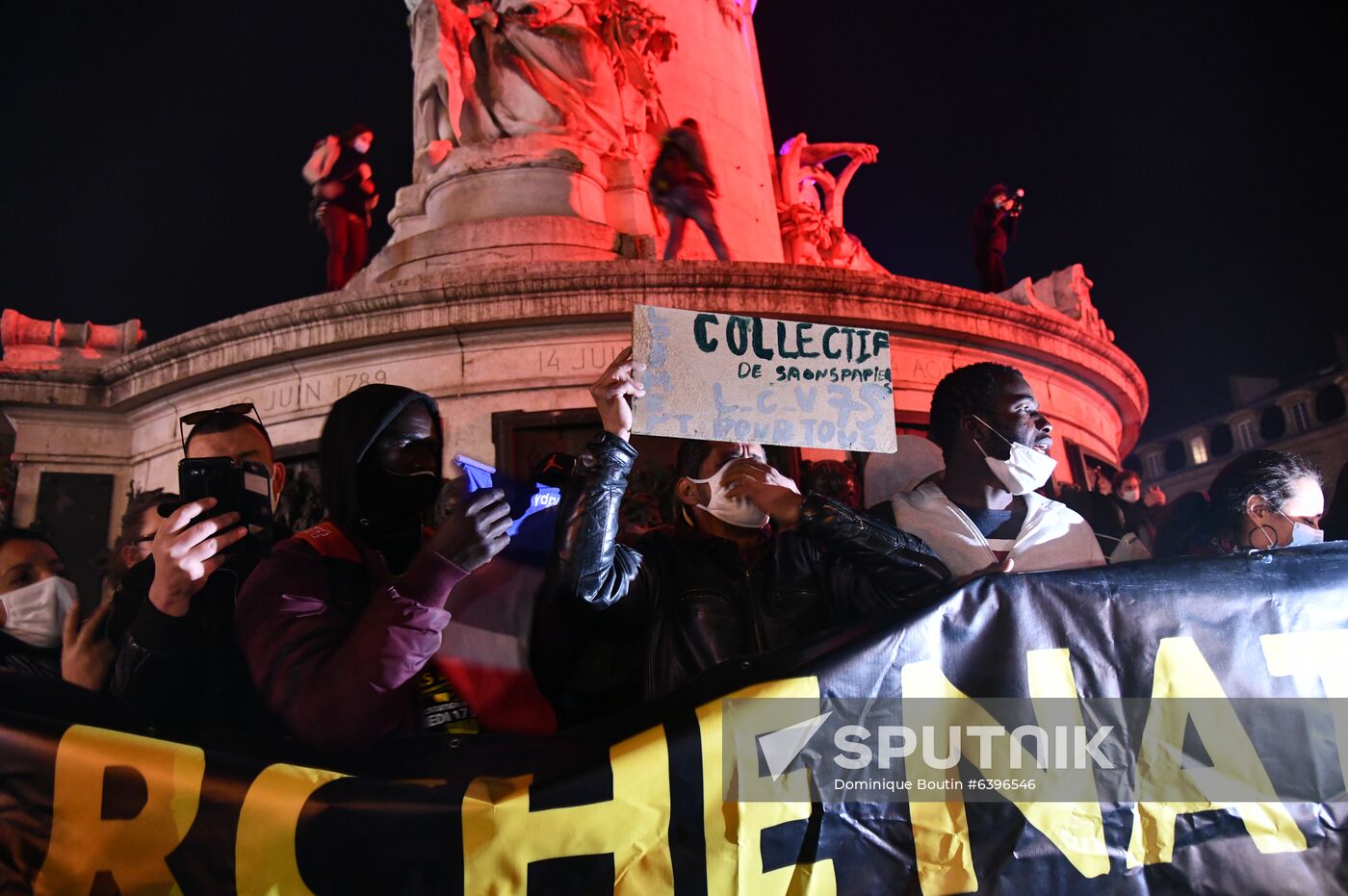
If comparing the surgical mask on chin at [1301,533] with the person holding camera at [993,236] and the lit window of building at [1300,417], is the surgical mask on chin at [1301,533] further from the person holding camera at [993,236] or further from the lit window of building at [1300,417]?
the lit window of building at [1300,417]

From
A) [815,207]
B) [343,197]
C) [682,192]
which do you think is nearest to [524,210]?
[682,192]

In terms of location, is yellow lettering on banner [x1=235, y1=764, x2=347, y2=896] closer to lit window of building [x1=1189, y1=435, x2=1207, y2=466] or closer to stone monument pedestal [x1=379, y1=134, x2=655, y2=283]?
stone monument pedestal [x1=379, y1=134, x2=655, y2=283]

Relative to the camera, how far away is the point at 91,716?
9.62 ft

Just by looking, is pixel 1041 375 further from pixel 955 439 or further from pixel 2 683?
pixel 2 683

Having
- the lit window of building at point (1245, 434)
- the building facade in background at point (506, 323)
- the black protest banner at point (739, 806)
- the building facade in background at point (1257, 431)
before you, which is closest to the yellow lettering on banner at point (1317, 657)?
the black protest banner at point (739, 806)

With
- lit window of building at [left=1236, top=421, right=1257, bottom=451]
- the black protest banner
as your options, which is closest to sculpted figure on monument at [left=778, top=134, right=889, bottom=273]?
the black protest banner

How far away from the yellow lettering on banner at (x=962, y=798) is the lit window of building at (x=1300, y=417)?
123 ft

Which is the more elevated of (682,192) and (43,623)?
(682,192)

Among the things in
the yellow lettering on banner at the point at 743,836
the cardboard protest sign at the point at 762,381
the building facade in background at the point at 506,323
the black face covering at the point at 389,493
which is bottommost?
the yellow lettering on banner at the point at 743,836

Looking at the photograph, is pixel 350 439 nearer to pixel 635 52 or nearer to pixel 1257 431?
pixel 635 52

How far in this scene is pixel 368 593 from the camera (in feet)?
10.6

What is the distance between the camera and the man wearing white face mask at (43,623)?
11.6ft

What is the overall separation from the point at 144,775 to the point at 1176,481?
44.4 meters

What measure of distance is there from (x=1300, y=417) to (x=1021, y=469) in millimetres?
37240
